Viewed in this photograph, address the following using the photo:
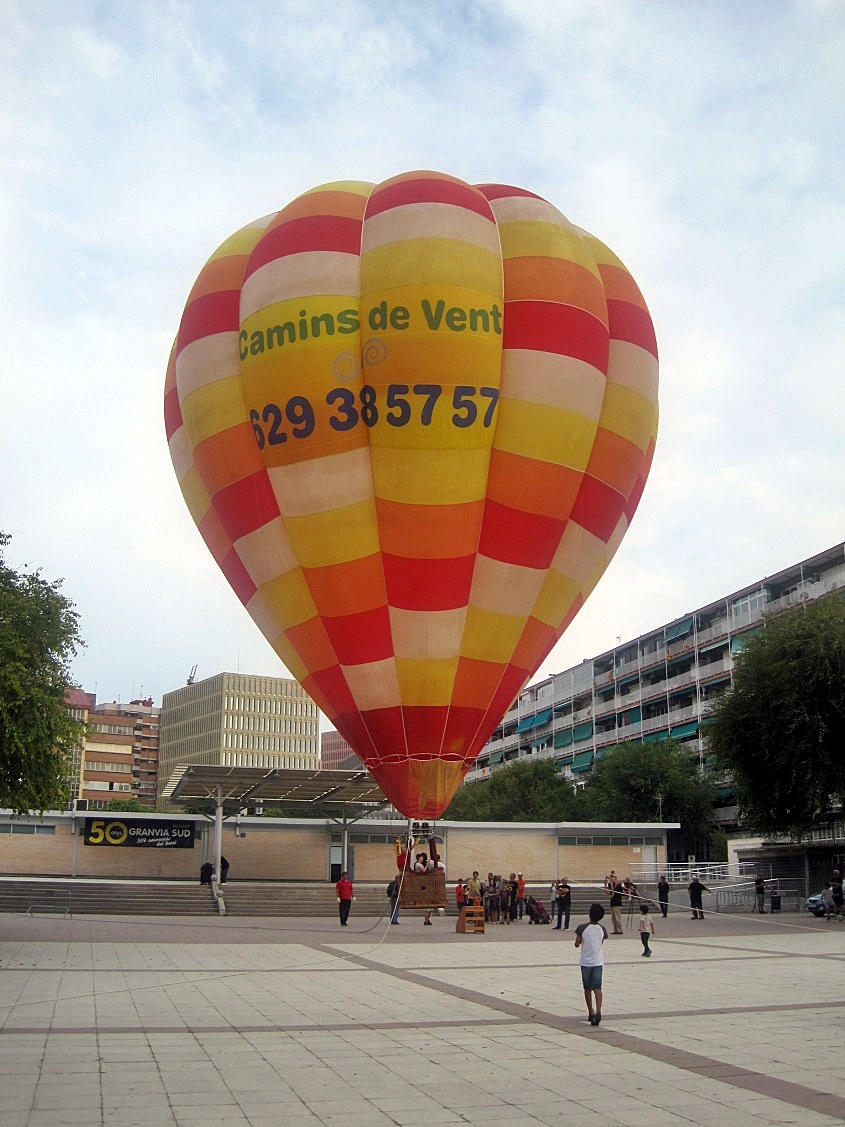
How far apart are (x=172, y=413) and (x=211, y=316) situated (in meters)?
2.52

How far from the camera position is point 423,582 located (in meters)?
19.1

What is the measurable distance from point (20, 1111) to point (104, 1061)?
2027 millimetres

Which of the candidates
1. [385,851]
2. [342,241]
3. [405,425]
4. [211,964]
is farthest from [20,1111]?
[385,851]

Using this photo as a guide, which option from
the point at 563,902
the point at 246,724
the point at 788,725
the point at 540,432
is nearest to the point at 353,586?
the point at 540,432

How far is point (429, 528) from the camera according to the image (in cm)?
1900

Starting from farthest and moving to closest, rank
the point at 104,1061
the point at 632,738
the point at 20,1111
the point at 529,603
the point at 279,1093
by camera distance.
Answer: the point at 632,738 < the point at 529,603 < the point at 104,1061 < the point at 279,1093 < the point at 20,1111

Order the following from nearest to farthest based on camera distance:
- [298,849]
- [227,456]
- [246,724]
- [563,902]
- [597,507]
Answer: [227,456] < [597,507] < [563,902] < [298,849] < [246,724]

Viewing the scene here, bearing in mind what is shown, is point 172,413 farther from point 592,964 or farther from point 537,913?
point 537,913

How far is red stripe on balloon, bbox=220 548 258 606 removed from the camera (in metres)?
21.2

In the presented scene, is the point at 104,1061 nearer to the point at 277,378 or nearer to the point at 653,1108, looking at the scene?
the point at 653,1108

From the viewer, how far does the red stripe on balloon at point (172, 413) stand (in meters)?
22.4

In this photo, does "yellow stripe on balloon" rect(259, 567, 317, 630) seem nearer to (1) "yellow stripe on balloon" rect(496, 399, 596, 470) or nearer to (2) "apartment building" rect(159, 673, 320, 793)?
(1) "yellow stripe on balloon" rect(496, 399, 596, 470)

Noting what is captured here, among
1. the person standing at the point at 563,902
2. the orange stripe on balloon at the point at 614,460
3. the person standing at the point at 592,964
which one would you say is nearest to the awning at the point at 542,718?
the person standing at the point at 563,902

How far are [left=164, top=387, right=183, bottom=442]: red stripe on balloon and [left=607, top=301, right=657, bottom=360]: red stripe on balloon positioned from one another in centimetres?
865
